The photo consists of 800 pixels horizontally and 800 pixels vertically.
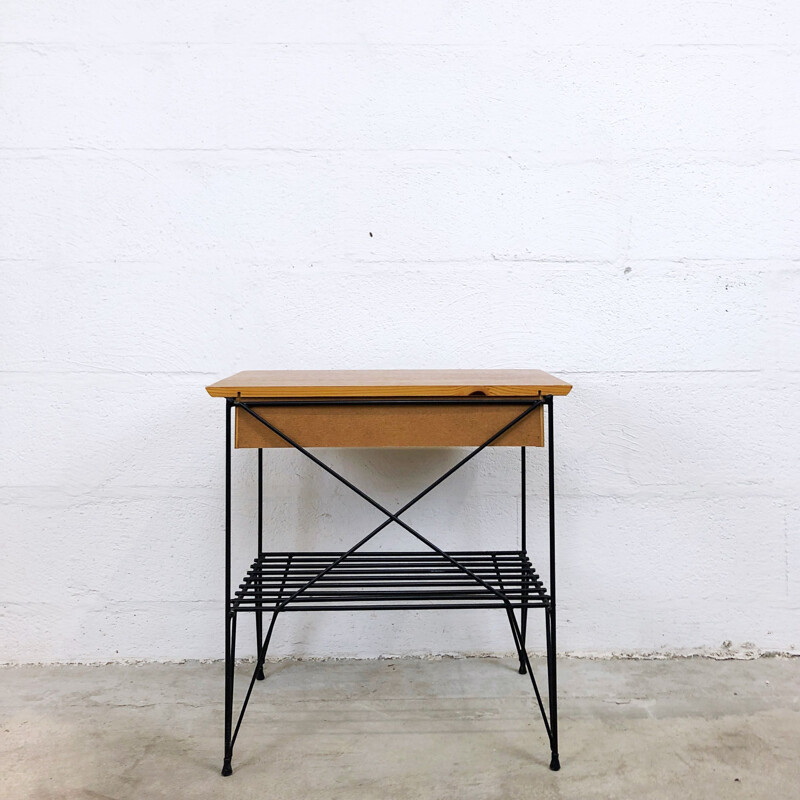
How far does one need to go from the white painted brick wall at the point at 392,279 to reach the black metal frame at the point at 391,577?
0.54ft

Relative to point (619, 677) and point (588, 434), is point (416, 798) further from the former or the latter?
point (588, 434)

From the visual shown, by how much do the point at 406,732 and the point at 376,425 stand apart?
0.73 m

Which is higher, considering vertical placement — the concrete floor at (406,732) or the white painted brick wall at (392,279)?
the white painted brick wall at (392,279)

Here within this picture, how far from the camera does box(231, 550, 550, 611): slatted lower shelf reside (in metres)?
1.46

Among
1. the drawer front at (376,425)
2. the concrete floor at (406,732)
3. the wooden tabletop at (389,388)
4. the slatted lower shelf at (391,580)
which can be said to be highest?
the wooden tabletop at (389,388)

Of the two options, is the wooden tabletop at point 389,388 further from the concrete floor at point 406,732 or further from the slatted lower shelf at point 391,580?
the concrete floor at point 406,732

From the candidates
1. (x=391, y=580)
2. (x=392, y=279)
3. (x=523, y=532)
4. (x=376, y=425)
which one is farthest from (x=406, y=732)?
(x=392, y=279)

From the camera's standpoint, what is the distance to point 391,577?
5.39ft

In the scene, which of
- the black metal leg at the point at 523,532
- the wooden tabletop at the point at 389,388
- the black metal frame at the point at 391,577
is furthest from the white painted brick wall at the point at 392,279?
the wooden tabletop at the point at 389,388

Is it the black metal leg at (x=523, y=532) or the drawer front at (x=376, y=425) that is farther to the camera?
the black metal leg at (x=523, y=532)

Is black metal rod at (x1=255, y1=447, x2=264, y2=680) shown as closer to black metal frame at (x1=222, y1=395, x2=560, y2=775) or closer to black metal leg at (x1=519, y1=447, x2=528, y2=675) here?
black metal frame at (x1=222, y1=395, x2=560, y2=775)

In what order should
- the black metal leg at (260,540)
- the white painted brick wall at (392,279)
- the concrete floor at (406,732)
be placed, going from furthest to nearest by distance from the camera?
1. the white painted brick wall at (392,279)
2. the black metal leg at (260,540)
3. the concrete floor at (406,732)

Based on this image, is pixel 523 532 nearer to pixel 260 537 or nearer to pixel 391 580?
pixel 391 580

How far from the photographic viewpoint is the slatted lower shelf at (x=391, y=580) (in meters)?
1.46
